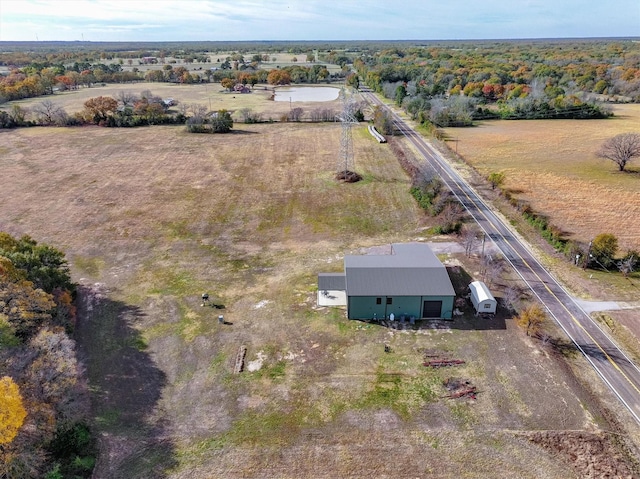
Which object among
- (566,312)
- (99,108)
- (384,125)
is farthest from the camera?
(99,108)

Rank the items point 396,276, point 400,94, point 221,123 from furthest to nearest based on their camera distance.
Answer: point 400,94
point 221,123
point 396,276

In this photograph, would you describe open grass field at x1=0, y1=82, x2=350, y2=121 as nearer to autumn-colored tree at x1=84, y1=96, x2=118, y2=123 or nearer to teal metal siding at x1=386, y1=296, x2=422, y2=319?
autumn-colored tree at x1=84, y1=96, x2=118, y2=123

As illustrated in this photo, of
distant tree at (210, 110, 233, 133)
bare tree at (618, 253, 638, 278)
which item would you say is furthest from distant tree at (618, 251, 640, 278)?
distant tree at (210, 110, 233, 133)

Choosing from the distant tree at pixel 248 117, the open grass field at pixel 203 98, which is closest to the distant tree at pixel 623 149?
the open grass field at pixel 203 98

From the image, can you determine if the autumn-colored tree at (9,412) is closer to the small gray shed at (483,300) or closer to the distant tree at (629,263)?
the small gray shed at (483,300)

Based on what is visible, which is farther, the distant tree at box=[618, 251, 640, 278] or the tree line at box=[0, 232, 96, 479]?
the distant tree at box=[618, 251, 640, 278]

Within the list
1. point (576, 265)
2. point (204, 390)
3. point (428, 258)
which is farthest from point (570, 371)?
point (204, 390)

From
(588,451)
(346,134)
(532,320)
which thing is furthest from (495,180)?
(588,451)

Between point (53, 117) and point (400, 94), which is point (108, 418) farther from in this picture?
point (400, 94)
